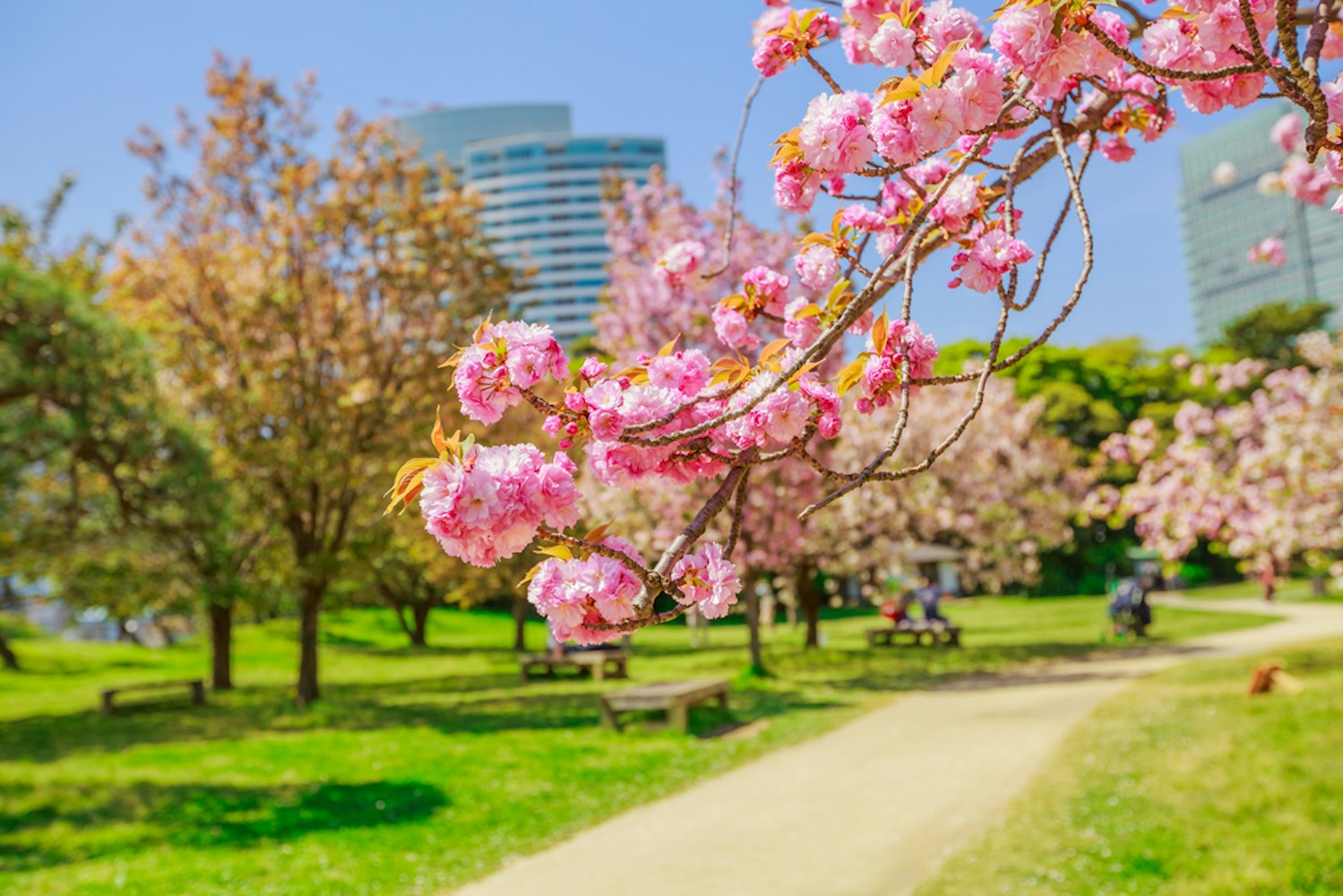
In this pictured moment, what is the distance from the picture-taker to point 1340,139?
197 cm

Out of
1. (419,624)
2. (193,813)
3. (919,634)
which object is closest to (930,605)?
(919,634)

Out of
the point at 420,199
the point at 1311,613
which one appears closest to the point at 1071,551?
the point at 1311,613

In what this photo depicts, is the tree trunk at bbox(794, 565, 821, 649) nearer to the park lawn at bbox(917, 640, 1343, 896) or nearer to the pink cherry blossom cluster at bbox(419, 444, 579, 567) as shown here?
the park lawn at bbox(917, 640, 1343, 896)

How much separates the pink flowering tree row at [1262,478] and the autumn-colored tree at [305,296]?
1040 cm

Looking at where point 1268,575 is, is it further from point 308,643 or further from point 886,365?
point 886,365

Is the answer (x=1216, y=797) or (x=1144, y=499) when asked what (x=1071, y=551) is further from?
(x=1216, y=797)

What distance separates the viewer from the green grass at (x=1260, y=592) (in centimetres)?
3014

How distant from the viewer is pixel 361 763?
35.7 ft

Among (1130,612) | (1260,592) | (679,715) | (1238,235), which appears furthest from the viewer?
(1238,235)

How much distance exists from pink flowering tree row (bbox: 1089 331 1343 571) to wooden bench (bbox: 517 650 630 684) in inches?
381

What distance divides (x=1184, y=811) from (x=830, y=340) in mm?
6761

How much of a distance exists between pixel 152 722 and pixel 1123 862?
1417 centimetres

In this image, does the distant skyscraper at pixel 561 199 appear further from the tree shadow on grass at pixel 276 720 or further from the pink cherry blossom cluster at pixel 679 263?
the pink cherry blossom cluster at pixel 679 263

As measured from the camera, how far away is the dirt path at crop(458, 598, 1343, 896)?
637 cm
